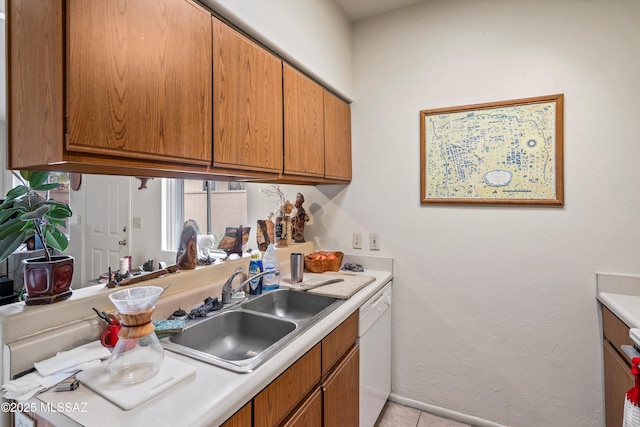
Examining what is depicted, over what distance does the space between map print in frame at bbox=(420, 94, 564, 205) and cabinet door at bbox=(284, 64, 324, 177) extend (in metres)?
0.71

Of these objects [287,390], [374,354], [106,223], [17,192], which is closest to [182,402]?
[287,390]

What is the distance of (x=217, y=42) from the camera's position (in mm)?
1242

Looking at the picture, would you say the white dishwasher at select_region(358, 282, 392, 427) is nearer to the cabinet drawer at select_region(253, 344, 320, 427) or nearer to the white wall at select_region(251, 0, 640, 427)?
the white wall at select_region(251, 0, 640, 427)

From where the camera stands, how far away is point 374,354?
1.90m

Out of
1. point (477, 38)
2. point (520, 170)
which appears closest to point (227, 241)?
point (520, 170)

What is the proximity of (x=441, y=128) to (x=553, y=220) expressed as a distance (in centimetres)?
84

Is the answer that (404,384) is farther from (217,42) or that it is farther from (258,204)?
(217,42)

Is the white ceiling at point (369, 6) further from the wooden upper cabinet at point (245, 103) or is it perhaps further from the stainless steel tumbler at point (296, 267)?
the stainless steel tumbler at point (296, 267)

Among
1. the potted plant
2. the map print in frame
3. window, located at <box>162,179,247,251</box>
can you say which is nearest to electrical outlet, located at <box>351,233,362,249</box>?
the map print in frame

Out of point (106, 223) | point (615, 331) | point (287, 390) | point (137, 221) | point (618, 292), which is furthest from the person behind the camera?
point (106, 223)

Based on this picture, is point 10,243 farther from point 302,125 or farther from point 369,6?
point 369,6

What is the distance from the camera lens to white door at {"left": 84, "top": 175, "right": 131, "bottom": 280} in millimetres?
3271

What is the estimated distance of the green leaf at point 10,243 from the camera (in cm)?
99

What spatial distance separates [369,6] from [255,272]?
1.89 m
